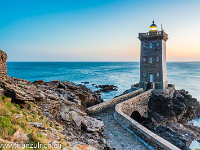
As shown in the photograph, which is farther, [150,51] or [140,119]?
[150,51]

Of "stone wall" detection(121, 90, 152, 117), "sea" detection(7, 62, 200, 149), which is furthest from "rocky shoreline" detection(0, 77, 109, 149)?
"sea" detection(7, 62, 200, 149)

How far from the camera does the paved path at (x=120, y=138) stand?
23.5ft

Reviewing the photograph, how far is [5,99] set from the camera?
17.9ft

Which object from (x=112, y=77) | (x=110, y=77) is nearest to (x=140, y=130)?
(x=110, y=77)

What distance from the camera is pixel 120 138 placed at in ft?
26.1

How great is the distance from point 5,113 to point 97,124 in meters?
4.91

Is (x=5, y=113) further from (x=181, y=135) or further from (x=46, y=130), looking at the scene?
(x=181, y=135)

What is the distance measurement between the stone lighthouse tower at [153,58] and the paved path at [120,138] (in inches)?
540

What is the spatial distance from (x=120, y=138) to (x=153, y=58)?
1698 cm

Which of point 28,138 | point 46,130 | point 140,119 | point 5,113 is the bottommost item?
point 140,119

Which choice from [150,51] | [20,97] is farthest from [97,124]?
[150,51]

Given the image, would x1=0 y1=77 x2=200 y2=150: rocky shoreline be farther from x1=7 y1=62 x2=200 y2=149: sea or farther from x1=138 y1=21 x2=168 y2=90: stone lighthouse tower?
x1=138 y1=21 x2=168 y2=90: stone lighthouse tower

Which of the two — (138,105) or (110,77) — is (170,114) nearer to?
(138,105)

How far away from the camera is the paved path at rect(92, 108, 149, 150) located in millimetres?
7159
